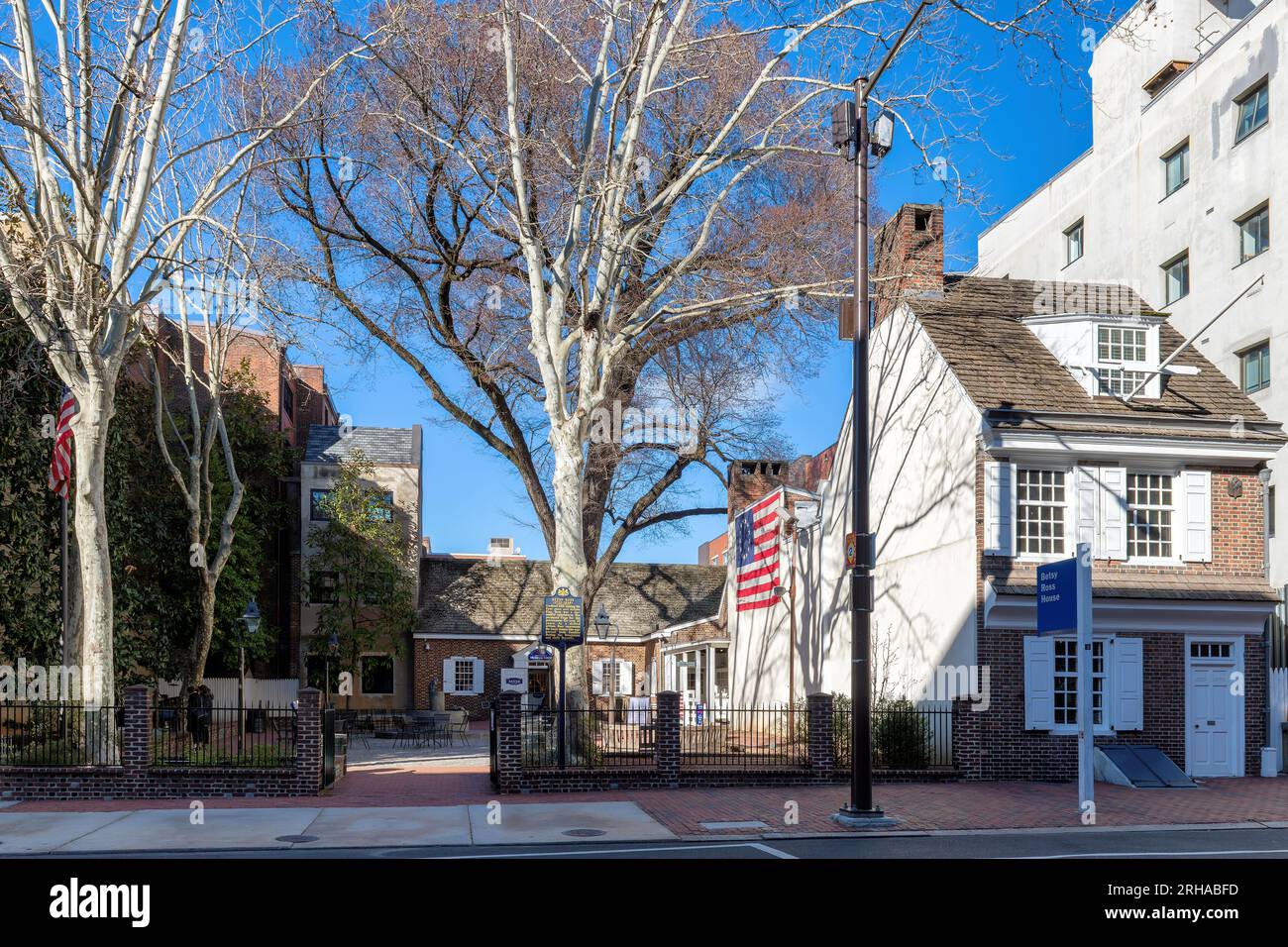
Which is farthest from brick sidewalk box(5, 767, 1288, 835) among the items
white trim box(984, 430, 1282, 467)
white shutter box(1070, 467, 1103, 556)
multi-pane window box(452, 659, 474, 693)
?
multi-pane window box(452, 659, 474, 693)

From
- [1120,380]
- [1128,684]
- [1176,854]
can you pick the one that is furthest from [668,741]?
[1120,380]

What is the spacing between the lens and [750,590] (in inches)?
1330

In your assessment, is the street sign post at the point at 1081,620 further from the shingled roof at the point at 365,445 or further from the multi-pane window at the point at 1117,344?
the shingled roof at the point at 365,445

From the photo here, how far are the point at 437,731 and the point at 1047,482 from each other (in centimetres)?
1702

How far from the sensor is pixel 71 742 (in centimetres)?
1830

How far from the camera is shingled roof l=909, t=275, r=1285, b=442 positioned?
21328 mm

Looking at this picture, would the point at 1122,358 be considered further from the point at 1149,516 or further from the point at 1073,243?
the point at 1073,243

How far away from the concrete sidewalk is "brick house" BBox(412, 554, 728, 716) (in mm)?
22222

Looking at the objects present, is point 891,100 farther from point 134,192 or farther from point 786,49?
point 134,192

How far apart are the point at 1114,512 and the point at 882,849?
1090 centimetres

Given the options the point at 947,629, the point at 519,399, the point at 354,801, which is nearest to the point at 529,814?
the point at 354,801

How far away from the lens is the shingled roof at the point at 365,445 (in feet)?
142

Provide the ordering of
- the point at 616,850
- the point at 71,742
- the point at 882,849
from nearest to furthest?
the point at 616,850 < the point at 882,849 < the point at 71,742

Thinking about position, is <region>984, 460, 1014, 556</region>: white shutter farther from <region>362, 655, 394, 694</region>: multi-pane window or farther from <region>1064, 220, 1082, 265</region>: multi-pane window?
<region>362, 655, 394, 694</region>: multi-pane window
